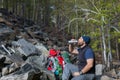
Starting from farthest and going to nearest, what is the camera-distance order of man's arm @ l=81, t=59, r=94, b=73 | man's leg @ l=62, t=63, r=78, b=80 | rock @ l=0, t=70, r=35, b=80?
rock @ l=0, t=70, r=35, b=80 → man's leg @ l=62, t=63, r=78, b=80 → man's arm @ l=81, t=59, r=94, b=73

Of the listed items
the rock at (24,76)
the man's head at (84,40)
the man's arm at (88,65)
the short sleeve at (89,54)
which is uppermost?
the man's head at (84,40)

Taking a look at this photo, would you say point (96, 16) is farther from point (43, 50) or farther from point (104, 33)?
point (43, 50)

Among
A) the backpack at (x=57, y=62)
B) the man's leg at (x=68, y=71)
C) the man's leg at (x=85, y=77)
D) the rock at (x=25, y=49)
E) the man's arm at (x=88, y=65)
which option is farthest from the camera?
the rock at (x=25, y=49)

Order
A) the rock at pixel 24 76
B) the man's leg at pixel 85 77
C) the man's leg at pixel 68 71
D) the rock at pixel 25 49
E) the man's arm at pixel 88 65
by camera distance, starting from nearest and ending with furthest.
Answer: the man's arm at pixel 88 65
the man's leg at pixel 85 77
the man's leg at pixel 68 71
the rock at pixel 24 76
the rock at pixel 25 49

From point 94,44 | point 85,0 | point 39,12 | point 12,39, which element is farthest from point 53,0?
point 12,39

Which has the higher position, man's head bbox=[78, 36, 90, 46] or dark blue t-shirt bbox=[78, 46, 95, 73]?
man's head bbox=[78, 36, 90, 46]

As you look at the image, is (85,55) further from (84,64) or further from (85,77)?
(85,77)

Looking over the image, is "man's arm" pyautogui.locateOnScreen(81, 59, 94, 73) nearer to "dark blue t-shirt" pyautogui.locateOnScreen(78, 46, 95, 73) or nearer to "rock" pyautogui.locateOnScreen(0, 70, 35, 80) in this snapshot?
"dark blue t-shirt" pyautogui.locateOnScreen(78, 46, 95, 73)

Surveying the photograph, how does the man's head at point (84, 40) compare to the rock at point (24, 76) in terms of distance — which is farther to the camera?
the rock at point (24, 76)

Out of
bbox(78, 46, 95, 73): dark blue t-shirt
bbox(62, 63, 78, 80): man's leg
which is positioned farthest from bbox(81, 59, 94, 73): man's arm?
bbox(62, 63, 78, 80): man's leg

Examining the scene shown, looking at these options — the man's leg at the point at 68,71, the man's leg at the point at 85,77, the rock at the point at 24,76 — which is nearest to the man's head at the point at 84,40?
the man's leg at the point at 68,71

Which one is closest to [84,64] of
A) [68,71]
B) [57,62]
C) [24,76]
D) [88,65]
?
[88,65]

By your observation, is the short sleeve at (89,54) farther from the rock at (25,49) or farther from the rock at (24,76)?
the rock at (25,49)

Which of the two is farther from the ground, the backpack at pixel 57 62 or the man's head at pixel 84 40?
the man's head at pixel 84 40
